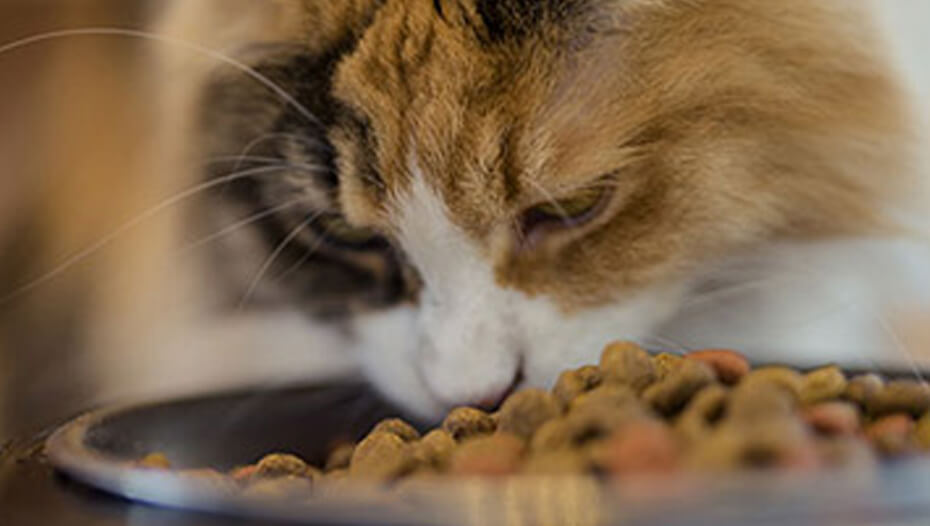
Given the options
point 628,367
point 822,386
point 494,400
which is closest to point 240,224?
point 494,400

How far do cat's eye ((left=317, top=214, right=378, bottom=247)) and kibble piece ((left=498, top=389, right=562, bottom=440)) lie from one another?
1.33 ft

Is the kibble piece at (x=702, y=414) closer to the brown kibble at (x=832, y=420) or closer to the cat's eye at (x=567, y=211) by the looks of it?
the brown kibble at (x=832, y=420)

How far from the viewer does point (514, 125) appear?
881 millimetres

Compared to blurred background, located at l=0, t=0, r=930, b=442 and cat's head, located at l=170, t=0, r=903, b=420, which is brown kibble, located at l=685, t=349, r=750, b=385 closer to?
cat's head, located at l=170, t=0, r=903, b=420

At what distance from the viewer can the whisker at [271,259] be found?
1172 mm

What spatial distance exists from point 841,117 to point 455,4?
1.25ft

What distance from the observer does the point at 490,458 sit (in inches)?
22.1

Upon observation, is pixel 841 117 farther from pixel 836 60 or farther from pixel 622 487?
pixel 622 487

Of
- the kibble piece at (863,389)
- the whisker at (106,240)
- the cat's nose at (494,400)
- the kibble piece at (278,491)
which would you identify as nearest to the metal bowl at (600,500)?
the kibble piece at (278,491)

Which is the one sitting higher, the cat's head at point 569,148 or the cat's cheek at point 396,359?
the cat's head at point 569,148

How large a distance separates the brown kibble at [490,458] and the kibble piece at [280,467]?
0.81ft

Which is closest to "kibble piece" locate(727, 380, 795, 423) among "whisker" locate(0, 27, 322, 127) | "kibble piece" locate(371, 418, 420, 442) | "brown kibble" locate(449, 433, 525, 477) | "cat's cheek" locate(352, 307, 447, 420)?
"brown kibble" locate(449, 433, 525, 477)

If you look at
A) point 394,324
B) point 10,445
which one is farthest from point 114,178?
point 10,445

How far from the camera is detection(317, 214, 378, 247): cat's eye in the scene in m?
1.08
